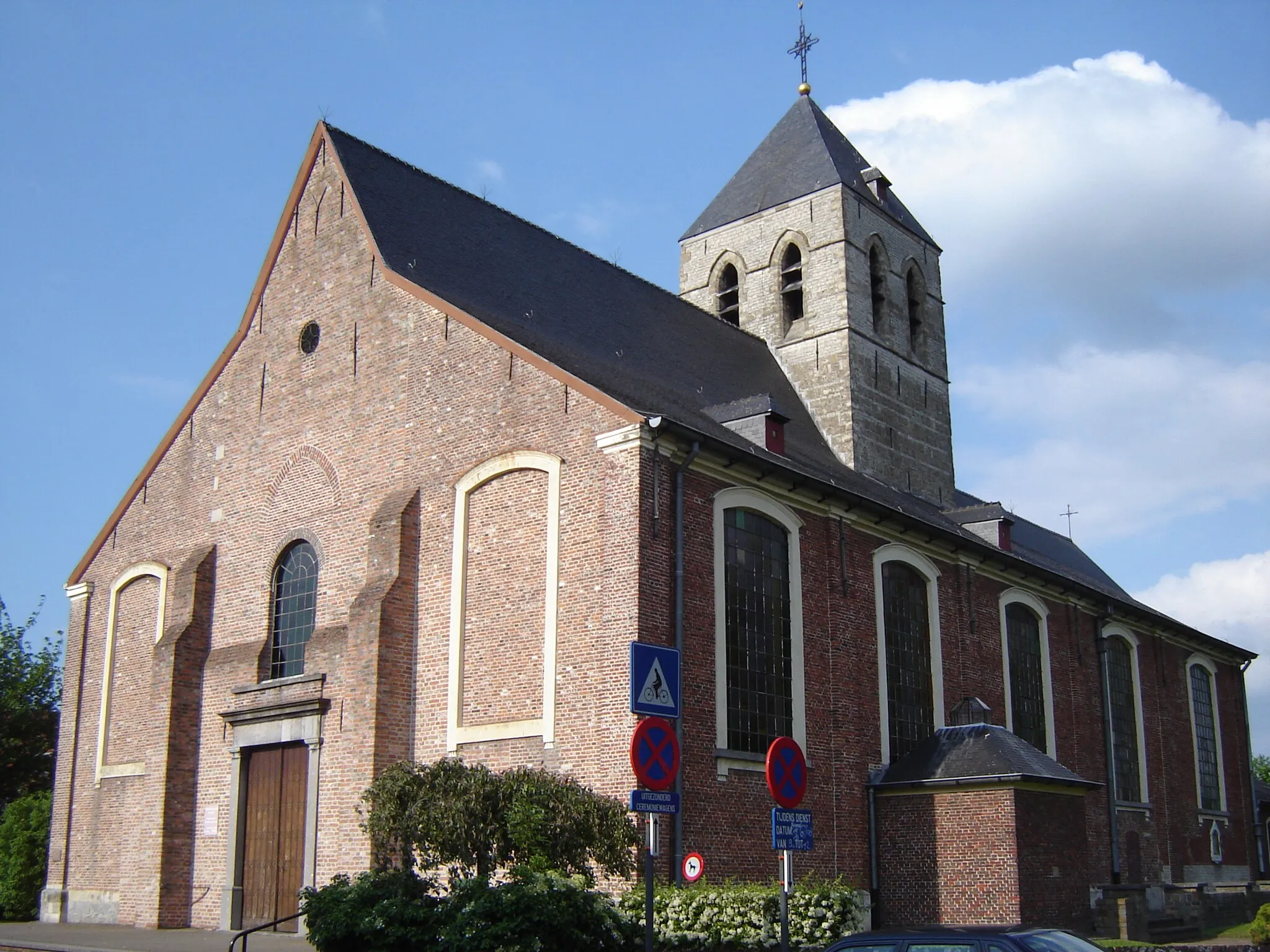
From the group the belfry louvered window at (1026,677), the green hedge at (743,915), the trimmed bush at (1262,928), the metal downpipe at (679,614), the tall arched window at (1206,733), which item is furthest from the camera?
the tall arched window at (1206,733)

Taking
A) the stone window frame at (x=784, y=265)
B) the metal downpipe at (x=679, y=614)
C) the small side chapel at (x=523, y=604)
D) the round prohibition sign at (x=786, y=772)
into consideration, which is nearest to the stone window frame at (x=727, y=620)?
the small side chapel at (x=523, y=604)

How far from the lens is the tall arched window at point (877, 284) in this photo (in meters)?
26.9

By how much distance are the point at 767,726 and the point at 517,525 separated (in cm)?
403

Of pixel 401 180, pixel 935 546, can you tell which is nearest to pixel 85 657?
pixel 401 180

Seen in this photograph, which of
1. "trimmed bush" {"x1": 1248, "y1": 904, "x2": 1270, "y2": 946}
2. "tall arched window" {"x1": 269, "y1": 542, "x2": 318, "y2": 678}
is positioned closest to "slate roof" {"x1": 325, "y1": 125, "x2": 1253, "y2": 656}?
"tall arched window" {"x1": 269, "y1": 542, "x2": 318, "y2": 678}

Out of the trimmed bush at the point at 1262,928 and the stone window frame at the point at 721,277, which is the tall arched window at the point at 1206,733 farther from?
the stone window frame at the point at 721,277

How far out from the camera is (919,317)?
1115 inches

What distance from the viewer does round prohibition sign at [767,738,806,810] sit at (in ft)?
32.8

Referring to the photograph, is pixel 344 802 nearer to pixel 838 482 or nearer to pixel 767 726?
pixel 767 726

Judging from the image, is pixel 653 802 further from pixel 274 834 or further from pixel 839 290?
pixel 839 290

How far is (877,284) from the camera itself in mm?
27188

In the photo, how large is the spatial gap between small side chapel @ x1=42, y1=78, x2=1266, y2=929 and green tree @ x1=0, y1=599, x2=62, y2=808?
5.89 meters

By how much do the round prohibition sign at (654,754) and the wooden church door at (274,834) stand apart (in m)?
8.82

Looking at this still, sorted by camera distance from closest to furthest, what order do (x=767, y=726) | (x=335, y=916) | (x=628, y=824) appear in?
(x=335, y=916) < (x=628, y=824) < (x=767, y=726)
